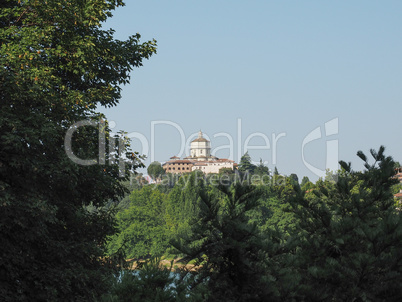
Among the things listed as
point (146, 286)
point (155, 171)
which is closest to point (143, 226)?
point (155, 171)

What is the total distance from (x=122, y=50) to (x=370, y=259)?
43.9 ft

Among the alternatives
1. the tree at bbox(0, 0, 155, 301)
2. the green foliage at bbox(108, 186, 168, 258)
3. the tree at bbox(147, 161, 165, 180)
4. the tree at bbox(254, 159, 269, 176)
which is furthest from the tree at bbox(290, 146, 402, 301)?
the tree at bbox(147, 161, 165, 180)

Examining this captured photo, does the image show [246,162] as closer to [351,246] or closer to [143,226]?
[143,226]

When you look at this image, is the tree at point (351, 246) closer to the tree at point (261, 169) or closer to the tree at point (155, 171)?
the tree at point (261, 169)

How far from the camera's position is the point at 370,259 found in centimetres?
954

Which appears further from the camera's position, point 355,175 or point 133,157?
point 133,157

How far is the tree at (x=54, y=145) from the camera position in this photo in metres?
14.6

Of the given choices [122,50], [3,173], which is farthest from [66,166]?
[122,50]

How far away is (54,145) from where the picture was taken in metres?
15.8

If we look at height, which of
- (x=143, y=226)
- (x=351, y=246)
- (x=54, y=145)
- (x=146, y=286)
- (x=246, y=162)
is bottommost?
(x=146, y=286)

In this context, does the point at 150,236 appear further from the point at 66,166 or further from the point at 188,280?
the point at 188,280

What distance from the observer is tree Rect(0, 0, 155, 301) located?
14.6 m

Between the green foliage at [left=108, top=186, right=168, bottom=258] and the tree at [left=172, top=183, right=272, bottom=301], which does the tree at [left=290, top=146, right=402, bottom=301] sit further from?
the green foliage at [left=108, top=186, right=168, bottom=258]

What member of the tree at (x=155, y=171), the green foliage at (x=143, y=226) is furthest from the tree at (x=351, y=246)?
the tree at (x=155, y=171)
